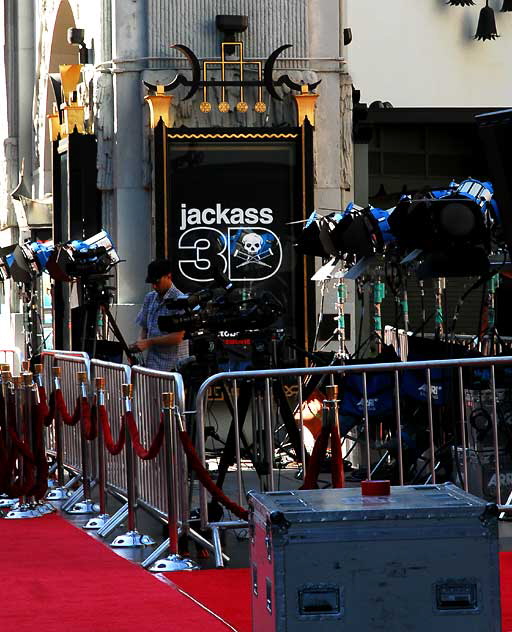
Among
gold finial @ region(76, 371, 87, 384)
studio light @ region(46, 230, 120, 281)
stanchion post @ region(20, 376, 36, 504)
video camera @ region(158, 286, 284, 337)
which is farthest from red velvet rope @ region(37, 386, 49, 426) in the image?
studio light @ region(46, 230, 120, 281)

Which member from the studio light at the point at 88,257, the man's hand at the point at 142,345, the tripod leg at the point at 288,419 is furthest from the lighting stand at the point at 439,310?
the studio light at the point at 88,257

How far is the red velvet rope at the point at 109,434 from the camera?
35.7 feet

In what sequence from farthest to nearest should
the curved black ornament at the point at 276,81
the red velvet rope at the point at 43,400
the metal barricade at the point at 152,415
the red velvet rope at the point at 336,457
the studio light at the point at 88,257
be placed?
the curved black ornament at the point at 276,81 → the studio light at the point at 88,257 → the red velvet rope at the point at 43,400 → the metal barricade at the point at 152,415 → the red velvet rope at the point at 336,457

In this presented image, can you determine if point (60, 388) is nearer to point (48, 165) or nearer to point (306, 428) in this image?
point (306, 428)

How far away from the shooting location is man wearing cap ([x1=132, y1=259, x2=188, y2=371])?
45.7 ft

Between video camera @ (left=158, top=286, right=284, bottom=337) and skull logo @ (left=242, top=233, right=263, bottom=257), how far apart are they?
20.3 feet

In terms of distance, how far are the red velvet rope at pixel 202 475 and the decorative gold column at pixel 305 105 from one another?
917cm

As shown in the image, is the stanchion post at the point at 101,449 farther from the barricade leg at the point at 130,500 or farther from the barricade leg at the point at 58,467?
the barricade leg at the point at 58,467

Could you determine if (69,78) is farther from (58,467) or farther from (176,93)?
(58,467)

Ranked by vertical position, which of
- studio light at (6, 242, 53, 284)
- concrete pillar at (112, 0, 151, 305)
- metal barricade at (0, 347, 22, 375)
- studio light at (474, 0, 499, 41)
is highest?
studio light at (474, 0, 499, 41)

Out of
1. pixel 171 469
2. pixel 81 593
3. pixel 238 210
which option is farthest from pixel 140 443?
pixel 238 210

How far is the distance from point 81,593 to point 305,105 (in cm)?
1047

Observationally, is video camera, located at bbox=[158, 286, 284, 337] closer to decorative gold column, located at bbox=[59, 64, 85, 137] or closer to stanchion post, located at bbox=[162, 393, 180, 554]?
stanchion post, located at bbox=[162, 393, 180, 554]

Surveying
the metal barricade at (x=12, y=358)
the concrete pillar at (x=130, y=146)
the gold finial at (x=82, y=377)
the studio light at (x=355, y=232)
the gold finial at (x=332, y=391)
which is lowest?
the metal barricade at (x=12, y=358)
